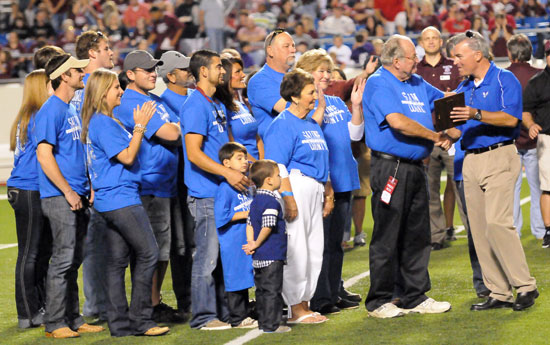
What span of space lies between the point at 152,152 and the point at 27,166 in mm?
998

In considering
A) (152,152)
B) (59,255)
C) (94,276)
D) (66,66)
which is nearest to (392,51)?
(152,152)

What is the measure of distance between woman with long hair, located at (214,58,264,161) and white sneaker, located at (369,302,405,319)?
1.43 m

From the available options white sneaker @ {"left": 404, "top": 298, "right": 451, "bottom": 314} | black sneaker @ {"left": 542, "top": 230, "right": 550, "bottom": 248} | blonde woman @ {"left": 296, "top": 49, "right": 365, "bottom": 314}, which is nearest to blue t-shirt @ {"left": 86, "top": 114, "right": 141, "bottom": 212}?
blonde woman @ {"left": 296, "top": 49, "right": 365, "bottom": 314}

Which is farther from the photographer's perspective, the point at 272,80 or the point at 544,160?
the point at 544,160

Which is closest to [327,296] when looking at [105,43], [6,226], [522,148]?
[105,43]

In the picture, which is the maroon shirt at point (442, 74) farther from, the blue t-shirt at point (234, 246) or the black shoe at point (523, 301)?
the blue t-shirt at point (234, 246)

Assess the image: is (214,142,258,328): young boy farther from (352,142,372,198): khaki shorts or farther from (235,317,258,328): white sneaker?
(352,142,372,198): khaki shorts

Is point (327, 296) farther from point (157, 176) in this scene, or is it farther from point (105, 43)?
point (105, 43)

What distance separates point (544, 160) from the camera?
9.66m

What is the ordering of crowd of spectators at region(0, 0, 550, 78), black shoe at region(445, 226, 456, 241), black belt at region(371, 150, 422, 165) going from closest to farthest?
black belt at region(371, 150, 422, 165), black shoe at region(445, 226, 456, 241), crowd of spectators at region(0, 0, 550, 78)

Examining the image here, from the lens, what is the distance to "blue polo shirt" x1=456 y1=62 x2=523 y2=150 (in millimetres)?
6906

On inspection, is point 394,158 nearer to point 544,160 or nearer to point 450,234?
point 544,160

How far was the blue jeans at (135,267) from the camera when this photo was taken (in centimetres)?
639

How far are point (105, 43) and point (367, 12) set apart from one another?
12.6 meters
